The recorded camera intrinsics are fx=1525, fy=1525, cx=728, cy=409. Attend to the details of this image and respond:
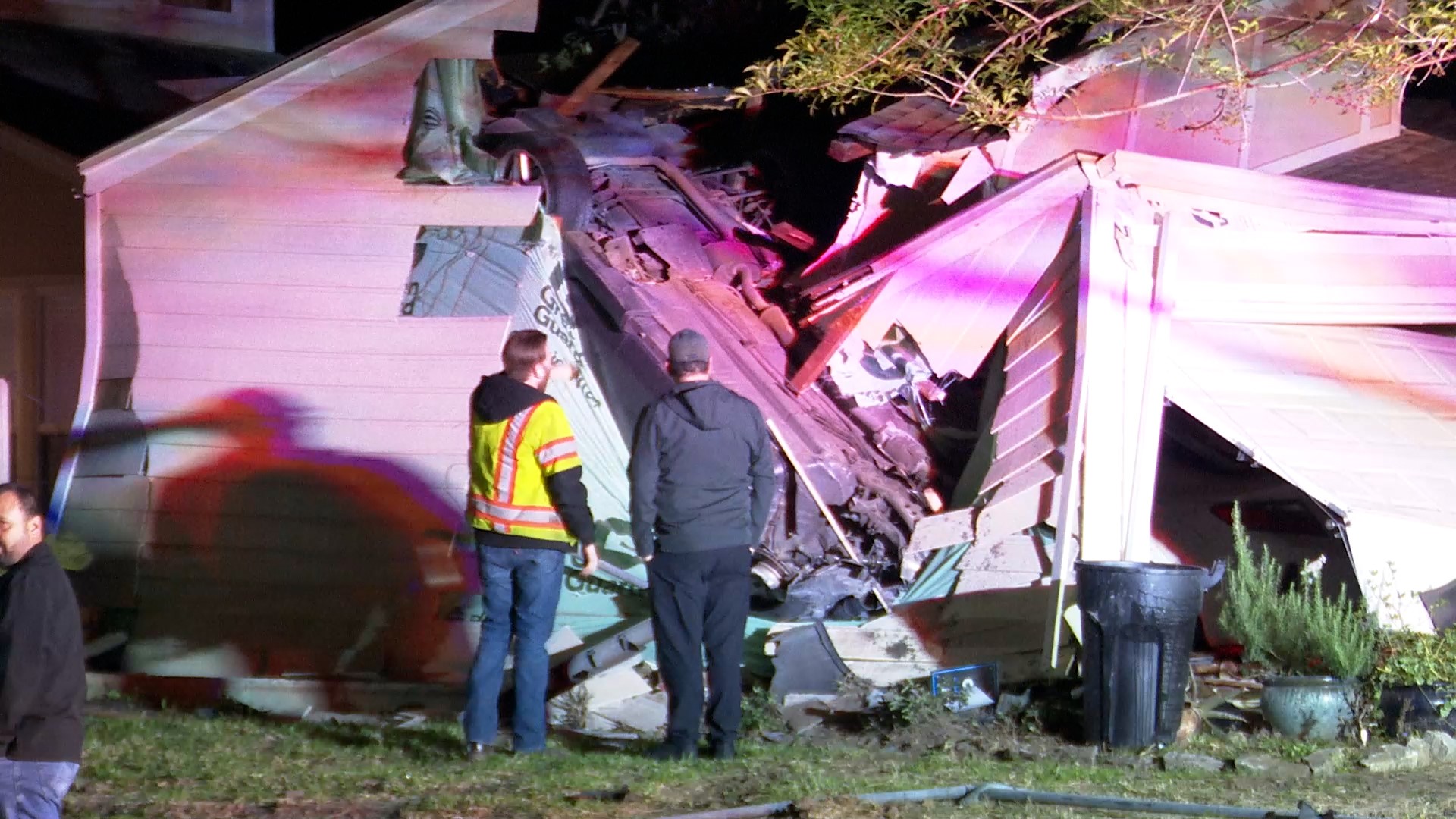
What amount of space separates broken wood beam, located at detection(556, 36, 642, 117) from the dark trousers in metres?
Result: 5.59

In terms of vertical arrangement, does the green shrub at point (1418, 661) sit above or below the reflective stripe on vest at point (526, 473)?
→ below

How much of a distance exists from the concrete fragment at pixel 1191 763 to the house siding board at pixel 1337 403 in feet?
7.36

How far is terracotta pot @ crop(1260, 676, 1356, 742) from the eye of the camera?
6918mm

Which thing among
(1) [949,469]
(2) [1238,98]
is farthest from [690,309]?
(2) [1238,98]

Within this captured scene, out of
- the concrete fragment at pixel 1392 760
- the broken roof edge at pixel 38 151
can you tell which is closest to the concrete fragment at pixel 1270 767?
the concrete fragment at pixel 1392 760

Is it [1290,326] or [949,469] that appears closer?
[1290,326]

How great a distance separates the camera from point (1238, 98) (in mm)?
9086

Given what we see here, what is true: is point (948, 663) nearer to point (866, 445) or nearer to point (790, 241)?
point (866, 445)

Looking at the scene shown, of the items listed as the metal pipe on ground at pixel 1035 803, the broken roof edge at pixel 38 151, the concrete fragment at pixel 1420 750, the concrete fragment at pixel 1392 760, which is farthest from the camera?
the broken roof edge at pixel 38 151

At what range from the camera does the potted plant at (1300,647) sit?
6.94 meters

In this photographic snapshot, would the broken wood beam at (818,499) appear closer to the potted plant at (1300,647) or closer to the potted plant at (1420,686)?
the potted plant at (1300,647)

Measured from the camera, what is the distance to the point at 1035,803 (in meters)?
5.35

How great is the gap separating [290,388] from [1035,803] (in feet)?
16.2

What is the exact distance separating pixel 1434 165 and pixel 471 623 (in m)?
6.93
